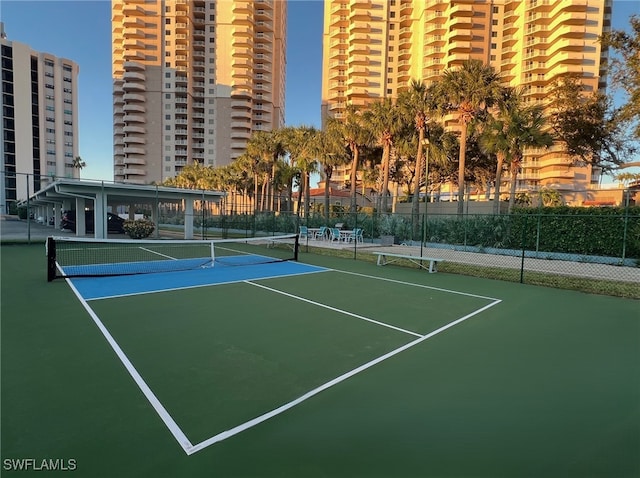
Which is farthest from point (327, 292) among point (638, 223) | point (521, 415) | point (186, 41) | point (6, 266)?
point (186, 41)

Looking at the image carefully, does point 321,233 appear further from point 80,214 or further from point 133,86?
point 133,86

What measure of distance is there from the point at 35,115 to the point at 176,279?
11353 centimetres

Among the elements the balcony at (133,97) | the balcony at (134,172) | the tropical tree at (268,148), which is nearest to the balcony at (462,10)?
the tropical tree at (268,148)

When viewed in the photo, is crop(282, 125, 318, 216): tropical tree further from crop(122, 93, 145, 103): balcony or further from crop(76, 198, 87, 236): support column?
crop(122, 93, 145, 103): balcony

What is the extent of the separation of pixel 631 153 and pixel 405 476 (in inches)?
1482

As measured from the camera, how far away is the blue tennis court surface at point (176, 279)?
349 inches

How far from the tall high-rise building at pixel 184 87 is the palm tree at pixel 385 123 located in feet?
243

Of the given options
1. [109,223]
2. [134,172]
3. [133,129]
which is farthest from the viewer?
[134,172]

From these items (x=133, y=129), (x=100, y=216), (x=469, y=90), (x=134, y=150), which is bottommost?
(x=100, y=216)

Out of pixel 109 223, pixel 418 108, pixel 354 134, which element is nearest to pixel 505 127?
pixel 418 108

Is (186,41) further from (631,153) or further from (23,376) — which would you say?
(23,376)

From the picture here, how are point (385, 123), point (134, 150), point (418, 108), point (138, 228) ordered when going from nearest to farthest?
point (138, 228) < point (418, 108) < point (385, 123) < point (134, 150)

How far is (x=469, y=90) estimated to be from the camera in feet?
84.0

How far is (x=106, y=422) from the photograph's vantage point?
326cm
